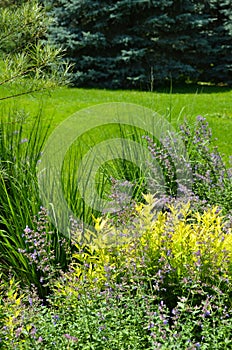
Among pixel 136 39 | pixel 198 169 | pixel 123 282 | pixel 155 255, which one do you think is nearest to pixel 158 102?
pixel 136 39

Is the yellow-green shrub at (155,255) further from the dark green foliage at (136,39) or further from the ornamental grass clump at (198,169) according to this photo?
the dark green foliage at (136,39)

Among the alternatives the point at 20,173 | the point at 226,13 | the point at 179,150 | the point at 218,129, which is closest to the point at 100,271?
the point at 20,173

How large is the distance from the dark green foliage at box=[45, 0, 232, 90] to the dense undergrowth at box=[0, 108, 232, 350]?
860 cm

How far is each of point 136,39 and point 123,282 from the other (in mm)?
10084

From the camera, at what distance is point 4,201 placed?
11.1 ft

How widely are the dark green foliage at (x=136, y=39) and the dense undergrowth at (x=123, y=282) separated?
8.60 metres

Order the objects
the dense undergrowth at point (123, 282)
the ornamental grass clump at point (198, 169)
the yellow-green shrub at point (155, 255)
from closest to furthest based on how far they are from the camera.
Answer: the dense undergrowth at point (123, 282), the yellow-green shrub at point (155, 255), the ornamental grass clump at point (198, 169)

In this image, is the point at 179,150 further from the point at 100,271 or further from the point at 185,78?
the point at 185,78

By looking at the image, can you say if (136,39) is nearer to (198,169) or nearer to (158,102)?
(158,102)

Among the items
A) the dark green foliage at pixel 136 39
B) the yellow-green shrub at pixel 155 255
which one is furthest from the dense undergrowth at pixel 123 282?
the dark green foliage at pixel 136 39

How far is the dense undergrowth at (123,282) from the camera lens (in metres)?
2.17

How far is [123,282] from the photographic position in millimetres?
2428

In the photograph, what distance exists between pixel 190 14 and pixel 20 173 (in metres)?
9.66

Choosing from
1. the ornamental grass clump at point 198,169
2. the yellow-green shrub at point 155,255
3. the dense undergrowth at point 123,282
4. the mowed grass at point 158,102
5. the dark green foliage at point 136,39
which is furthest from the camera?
the dark green foliage at point 136,39
